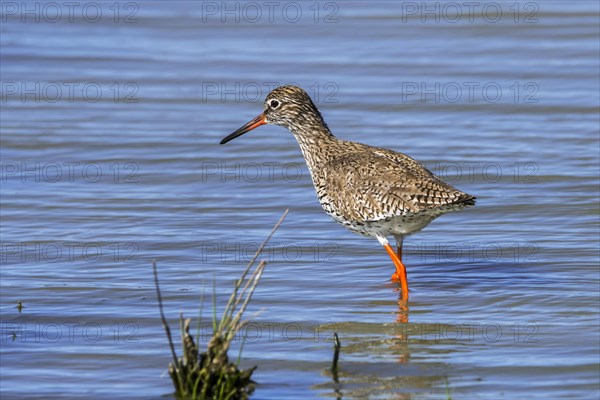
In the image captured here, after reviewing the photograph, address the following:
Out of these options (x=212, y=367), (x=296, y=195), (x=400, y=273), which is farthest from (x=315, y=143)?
(x=212, y=367)

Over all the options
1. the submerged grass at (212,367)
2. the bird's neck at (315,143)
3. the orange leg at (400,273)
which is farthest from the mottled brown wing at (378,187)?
the submerged grass at (212,367)

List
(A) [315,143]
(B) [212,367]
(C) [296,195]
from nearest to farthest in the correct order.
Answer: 1. (B) [212,367]
2. (A) [315,143]
3. (C) [296,195]

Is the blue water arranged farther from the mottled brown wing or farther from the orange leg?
the mottled brown wing

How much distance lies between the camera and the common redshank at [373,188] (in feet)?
29.8

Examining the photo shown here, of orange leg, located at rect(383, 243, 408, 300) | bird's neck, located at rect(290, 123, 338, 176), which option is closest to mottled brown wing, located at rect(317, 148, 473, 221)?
bird's neck, located at rect(290, 123, 338, 176)

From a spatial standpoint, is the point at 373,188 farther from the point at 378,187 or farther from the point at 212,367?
the point at 212,367

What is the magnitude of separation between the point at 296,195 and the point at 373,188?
2837 millimetres

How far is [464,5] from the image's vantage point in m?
19.9

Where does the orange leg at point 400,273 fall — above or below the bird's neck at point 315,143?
below

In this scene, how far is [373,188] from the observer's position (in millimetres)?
9344

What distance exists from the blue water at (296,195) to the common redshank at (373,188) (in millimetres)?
503

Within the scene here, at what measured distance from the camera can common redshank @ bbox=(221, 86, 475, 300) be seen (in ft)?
29.8

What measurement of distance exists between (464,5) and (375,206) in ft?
37.0

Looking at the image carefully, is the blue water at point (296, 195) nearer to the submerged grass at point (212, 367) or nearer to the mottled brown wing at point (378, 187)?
the submerged grass at point (212, 367)
